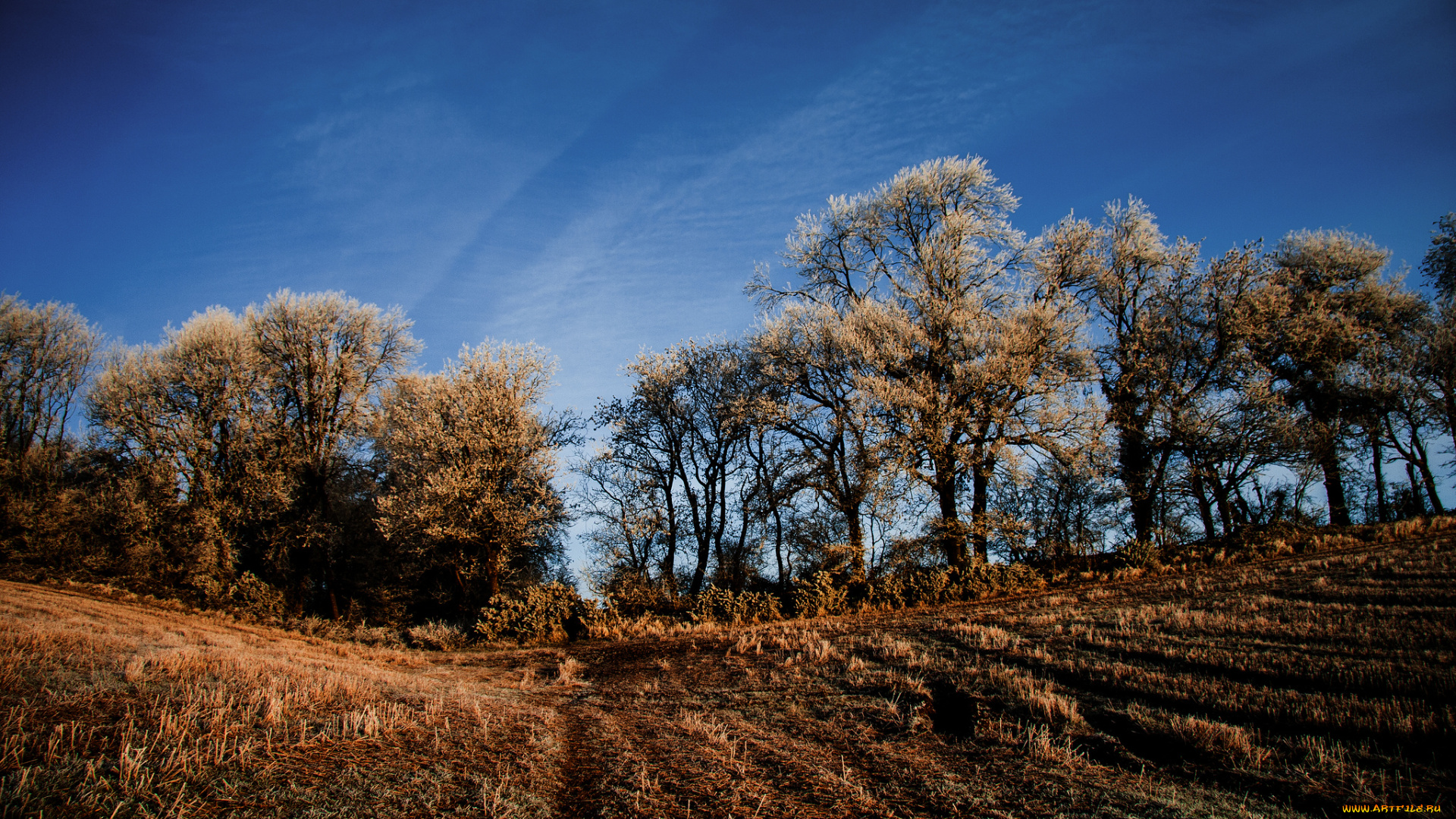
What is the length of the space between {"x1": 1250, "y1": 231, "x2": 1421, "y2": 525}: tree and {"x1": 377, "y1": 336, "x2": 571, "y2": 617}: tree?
3001 centimetres

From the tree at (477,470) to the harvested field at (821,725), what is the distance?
9.34 m

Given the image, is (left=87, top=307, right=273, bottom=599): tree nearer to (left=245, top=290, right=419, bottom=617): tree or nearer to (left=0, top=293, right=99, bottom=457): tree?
(left=245, top=290, right=419, bottom=617): tree

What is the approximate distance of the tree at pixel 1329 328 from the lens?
23859mm

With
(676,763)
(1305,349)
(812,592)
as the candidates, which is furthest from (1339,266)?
(676,763)

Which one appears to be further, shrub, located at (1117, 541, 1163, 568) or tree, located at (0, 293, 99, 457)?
tree, located at (0, 293, 99, 457)

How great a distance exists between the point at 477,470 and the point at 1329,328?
35.5 metres

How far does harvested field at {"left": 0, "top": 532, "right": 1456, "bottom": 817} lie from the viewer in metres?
4.91

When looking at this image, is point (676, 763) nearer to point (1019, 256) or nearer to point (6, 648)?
A: point (6, 648)

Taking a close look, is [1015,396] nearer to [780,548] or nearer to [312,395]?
[780,548]

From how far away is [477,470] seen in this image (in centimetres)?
2155

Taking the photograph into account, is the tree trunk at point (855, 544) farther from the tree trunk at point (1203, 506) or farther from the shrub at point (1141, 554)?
the tree trunk at point (1203, 506)

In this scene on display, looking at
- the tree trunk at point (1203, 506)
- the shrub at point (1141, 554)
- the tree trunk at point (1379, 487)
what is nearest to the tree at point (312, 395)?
the shrub at point (1141, 554)

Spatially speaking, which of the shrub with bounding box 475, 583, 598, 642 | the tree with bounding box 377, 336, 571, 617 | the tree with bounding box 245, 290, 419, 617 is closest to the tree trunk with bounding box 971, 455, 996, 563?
the shrub with bounding box 475, 583, 598, 642

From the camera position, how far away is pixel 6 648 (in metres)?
8.56
